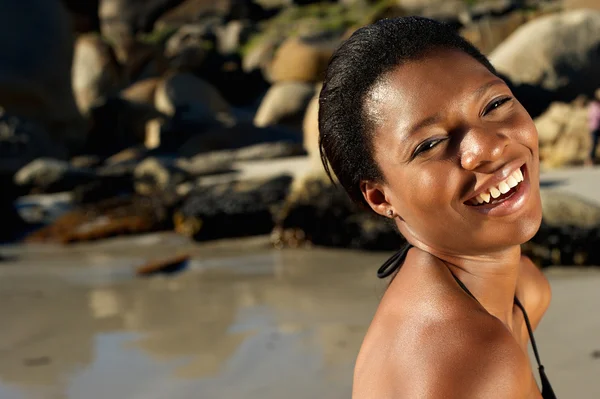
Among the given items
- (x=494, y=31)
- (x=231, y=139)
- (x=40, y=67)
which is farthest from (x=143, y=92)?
(x=494, y=31)

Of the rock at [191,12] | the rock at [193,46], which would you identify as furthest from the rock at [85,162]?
the rock at [191,12]

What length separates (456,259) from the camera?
1.38 m

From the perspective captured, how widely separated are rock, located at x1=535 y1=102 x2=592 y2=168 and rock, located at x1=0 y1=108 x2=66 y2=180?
809 cm

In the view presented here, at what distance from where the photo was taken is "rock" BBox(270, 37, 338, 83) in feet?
69.2

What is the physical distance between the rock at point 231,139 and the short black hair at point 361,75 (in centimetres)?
1428

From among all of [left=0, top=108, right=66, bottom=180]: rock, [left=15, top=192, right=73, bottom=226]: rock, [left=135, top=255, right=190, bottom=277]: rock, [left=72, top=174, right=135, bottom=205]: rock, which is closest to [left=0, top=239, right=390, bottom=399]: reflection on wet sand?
[left=135, top=255, right=190, bottom=277]: rock

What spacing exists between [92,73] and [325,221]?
773 inches

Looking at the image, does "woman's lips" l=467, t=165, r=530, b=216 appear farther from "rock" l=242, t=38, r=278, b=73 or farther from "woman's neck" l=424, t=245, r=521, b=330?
"rock" l=242, t=38, r=278, b=73

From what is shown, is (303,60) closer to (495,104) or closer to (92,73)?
(92,73)

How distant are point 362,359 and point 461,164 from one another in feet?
1.20

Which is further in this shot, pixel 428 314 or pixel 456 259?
pixel 456 259

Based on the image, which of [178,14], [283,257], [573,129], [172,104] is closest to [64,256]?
[283,257]

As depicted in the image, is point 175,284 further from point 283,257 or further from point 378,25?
point 378,25

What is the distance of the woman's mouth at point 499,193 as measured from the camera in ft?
4.30
